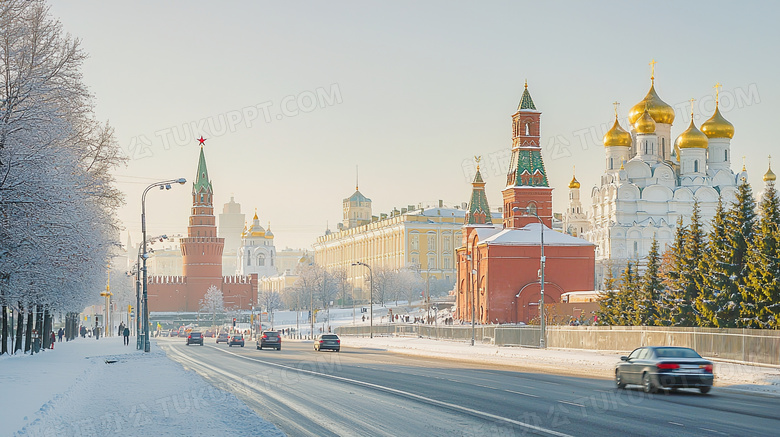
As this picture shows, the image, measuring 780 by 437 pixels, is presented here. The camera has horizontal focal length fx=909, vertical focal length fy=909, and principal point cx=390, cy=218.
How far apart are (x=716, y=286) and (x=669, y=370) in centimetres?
2185

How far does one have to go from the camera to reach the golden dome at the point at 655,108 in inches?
4751

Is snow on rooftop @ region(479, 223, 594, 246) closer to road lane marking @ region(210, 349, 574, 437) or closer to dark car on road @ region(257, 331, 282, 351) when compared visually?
dark car on road @ region(257, 331, 282, 351)

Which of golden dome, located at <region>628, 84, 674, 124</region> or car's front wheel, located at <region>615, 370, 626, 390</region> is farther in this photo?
golden dome, located at <region>628, 84, 674, 124</region>

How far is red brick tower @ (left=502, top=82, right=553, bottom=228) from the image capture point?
87312mm

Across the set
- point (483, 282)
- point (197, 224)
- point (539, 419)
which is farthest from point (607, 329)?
point (197, 224)

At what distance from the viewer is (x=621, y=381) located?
23.8 meters

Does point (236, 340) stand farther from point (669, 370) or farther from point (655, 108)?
point (655, 108)

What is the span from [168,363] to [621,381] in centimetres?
1924

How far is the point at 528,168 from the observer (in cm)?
8838

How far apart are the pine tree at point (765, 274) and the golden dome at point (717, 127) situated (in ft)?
281

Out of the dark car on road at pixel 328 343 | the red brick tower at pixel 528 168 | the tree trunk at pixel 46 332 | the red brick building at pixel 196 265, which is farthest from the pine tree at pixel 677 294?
the red brick building at pixel 196 265

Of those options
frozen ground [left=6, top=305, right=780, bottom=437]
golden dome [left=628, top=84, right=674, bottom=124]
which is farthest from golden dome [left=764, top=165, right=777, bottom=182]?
frozen ground [left=6, top=305, right=780, bottom=437]

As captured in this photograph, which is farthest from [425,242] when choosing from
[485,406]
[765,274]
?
[485,406]

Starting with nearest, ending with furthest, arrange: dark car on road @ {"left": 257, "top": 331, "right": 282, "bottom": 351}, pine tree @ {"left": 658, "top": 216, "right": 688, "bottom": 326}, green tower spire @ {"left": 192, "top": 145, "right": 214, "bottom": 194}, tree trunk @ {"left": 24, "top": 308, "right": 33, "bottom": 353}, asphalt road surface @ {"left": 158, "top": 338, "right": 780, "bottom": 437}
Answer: asphalt road surface @ {"left": 158, "top": 338, "right": 780, "bottom": 437}, tree trunk @ {"left": 24, "top": 308, "right": 33, "bottom": 353}, pine tree @ {"left": 658, "top": 216, "right": 688, "bottom": 326}, dark car on road @ {"left": 257, "top": 331, "right": 282, "bottom": 351}, green tower spire @ {"left": 192, "top": 145, "right": 214, "bottom": 194}
